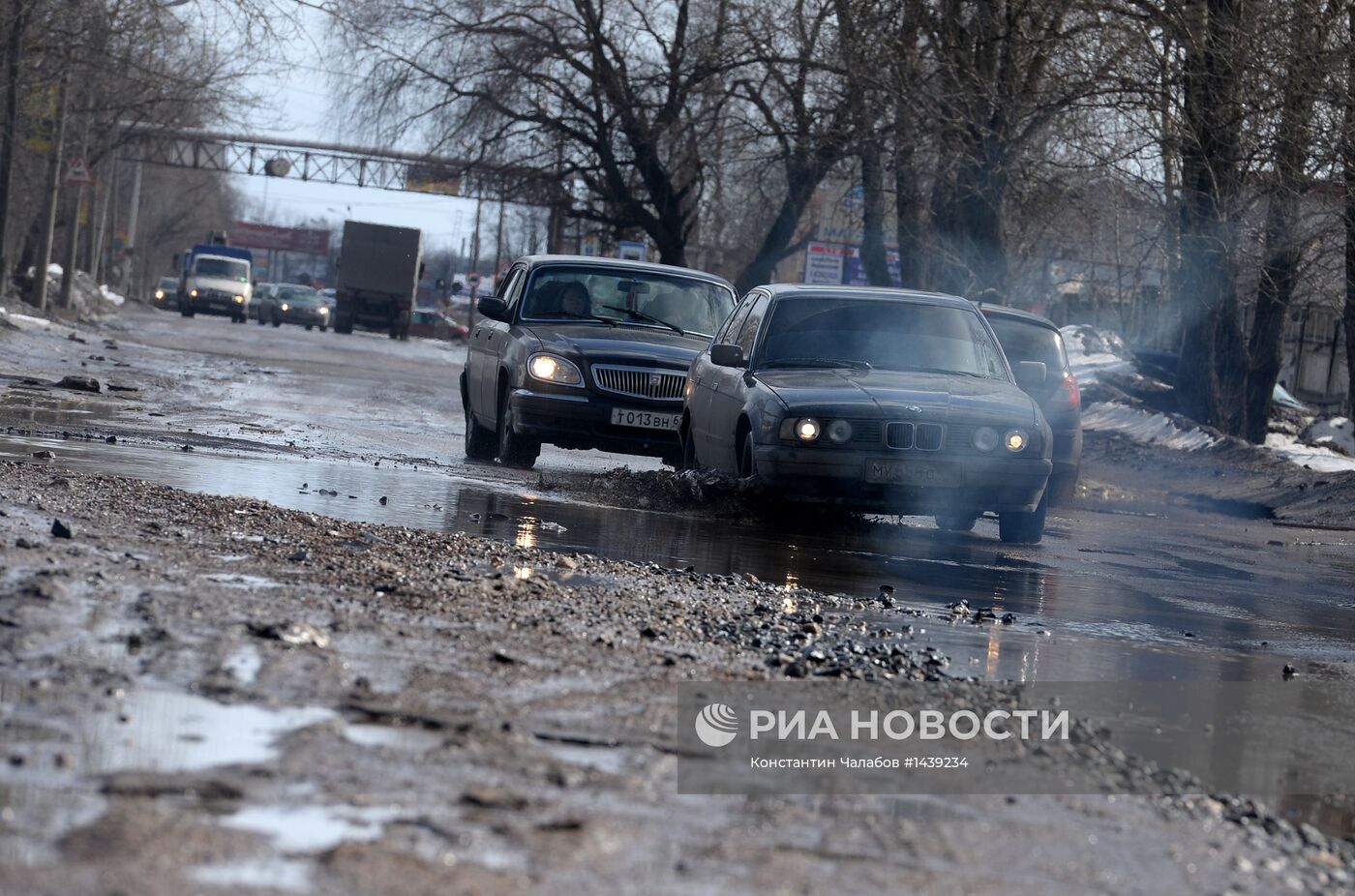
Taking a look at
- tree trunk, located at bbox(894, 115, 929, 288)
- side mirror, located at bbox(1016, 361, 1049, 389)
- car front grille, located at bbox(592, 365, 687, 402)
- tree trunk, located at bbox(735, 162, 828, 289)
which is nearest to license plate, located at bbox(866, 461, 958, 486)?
side mirror, located at bbox(1016, 361, 1049, 389)

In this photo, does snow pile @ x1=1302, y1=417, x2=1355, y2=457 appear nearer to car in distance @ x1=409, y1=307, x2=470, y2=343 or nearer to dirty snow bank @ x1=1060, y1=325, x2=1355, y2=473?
dirty snow bank @ x1=1060, y1=325, x2=1355, y2=473

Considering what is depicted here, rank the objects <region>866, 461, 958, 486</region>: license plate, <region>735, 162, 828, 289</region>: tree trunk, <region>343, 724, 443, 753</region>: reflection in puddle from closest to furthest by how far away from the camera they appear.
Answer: <region>343, 724, 443, 753</region>: reflection in puddle, <region>866, 461, 958, 486</region>: license plate, <region>735, 162, 828, 289</region>: tree trunk

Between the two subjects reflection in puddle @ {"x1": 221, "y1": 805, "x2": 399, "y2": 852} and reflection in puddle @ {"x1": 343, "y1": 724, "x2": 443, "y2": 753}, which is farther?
reflection in puddle @ {"x1": 343, "y1": 724, "x2": 443, "y2": 753}

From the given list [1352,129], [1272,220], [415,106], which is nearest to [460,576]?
[1352,129]

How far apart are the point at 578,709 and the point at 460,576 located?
6.87 feet

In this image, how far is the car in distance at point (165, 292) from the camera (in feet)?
246

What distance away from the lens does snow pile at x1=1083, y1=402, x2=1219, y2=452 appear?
22.8m

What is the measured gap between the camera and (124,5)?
27.3 m

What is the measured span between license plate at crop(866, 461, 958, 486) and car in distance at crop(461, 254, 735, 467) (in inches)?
141

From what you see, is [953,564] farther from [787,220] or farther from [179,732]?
[787,220]

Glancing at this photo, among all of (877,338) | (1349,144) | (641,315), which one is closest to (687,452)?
(877,338)

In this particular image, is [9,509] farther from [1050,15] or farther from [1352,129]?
[1050,15]

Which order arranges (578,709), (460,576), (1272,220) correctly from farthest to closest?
(1272,220) < (460,576) < (578,709)

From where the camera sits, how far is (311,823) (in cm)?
324
